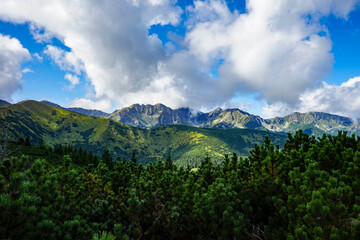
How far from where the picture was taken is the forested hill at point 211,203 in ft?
19.3

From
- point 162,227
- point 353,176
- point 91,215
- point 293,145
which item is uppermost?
point 293,145

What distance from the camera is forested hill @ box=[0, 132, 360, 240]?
5.89 meters

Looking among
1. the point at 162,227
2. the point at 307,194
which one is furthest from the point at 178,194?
the point at 307,194

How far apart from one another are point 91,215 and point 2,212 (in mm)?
7213

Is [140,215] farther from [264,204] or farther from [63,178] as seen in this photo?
[264,204]

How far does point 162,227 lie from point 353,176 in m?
11.2

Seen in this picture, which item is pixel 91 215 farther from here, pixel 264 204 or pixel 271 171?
pixel 271 171

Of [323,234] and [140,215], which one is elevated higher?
[323,234]

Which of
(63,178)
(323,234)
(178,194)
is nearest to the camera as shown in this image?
(323,234)

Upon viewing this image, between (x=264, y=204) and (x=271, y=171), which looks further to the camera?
(x=271, y=171)

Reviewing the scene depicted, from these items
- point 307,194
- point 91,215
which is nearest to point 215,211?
point 307,194

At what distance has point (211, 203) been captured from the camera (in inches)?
403

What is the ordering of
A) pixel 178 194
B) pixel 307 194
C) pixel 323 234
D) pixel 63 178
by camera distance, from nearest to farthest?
pixel 323 234 < pixel 307 194 < pixel 63 178 < pixel 178 194

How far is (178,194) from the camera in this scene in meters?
14.4
